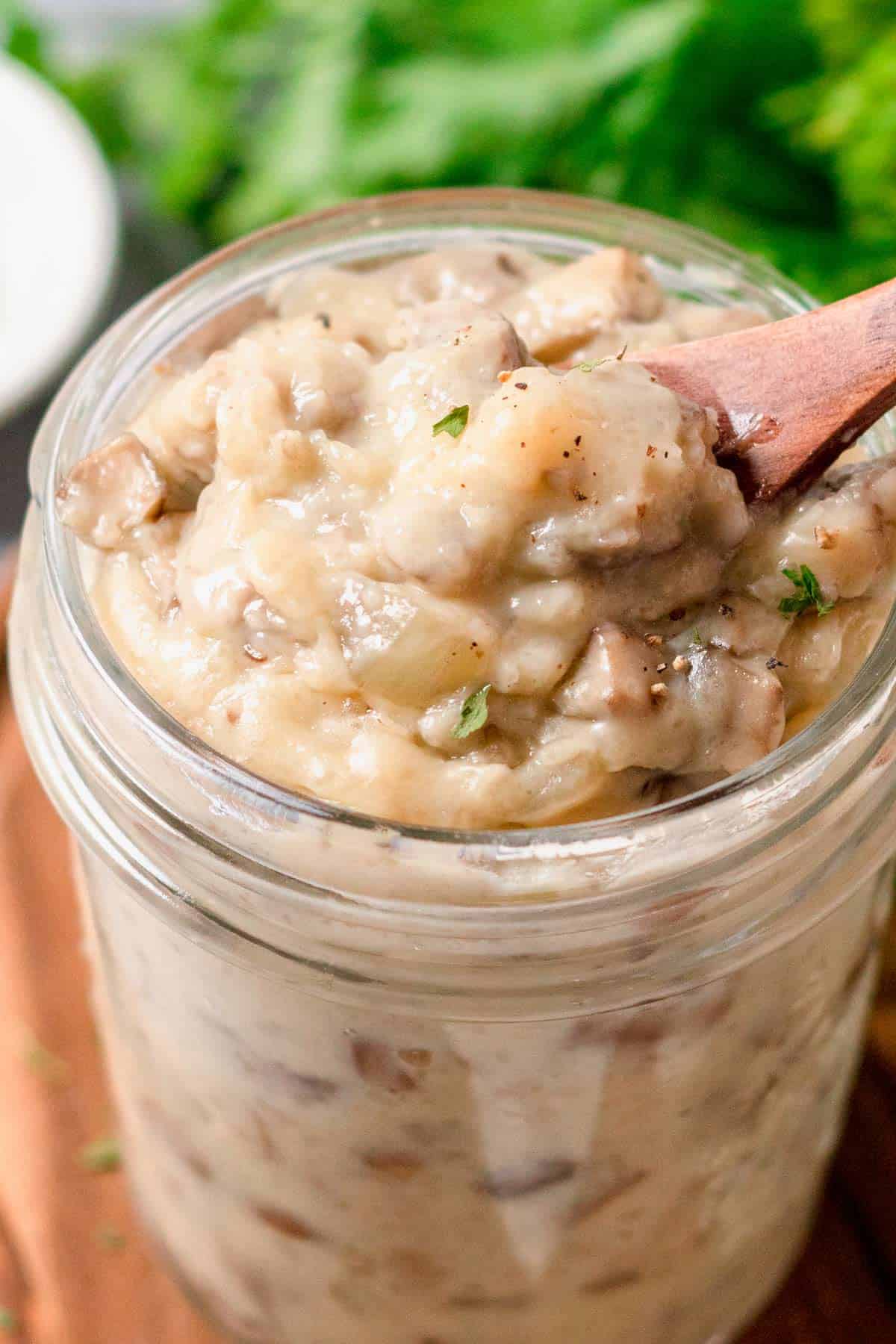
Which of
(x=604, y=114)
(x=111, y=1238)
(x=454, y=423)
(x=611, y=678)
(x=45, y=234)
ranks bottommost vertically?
(x=111, y=1238)

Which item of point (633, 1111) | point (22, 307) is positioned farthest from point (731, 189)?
point (633, 1111)

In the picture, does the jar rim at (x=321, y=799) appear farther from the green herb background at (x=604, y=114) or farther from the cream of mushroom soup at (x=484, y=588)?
the green herb background at (x=604, y=114)

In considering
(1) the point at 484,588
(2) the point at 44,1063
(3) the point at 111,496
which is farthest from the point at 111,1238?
(1) the point at 484,588

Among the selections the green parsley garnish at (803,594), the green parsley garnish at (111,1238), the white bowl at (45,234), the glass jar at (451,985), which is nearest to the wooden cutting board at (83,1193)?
the green parsley garnish at (111,1238)

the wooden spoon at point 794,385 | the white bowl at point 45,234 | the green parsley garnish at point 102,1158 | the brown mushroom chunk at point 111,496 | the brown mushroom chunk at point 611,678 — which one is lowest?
the green parsley garnish at point 102,1158

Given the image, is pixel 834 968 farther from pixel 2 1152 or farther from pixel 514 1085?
pixel 2 1152

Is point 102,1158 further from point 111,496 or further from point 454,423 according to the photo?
point 454,423

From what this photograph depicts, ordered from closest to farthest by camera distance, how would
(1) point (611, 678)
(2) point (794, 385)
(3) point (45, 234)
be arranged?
(1) point (611, 678)
(2) point (794, 385)
(3) point (45, 234)
